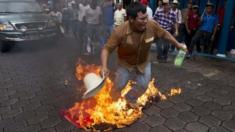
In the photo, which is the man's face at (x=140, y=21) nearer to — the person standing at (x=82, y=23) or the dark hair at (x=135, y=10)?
the dark hair at (x=135, y=10)

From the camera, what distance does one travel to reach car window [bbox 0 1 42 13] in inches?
441

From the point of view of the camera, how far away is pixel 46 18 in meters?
11.3

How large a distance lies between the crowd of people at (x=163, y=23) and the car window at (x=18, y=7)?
1.51 metres

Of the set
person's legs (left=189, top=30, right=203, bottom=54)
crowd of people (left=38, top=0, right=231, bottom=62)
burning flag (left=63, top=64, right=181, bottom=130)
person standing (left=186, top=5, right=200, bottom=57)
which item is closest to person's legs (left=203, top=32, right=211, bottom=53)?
crowd of people (left=38, top=0, right=231, bottom=62)

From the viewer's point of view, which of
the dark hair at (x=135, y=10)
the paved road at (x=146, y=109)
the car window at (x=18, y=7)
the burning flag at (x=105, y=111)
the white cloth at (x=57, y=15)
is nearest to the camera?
the dark hair at (x=135, y=10)

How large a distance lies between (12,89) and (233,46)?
7.01 meters

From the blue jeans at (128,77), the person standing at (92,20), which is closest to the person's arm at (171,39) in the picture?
the blue jeans at (128,77)

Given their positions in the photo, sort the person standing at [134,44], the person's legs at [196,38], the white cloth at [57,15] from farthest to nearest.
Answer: the white cloth at [57,15] → the person's legs at [196,38] → the person standing at [134,44]

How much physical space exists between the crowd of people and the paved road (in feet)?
2.18

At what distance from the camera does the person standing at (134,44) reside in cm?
450

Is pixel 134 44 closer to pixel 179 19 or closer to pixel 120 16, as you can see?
pixel 179 19

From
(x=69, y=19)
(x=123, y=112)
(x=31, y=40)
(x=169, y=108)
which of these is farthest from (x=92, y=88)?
(x=69, y=19)

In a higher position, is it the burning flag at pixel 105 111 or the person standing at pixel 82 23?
the person standing at pixel 82 23

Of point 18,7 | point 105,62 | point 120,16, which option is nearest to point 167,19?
point 120,16
